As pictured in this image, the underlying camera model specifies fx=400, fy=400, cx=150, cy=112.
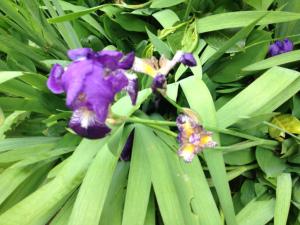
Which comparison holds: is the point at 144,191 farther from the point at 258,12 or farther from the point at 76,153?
the point at 258,12

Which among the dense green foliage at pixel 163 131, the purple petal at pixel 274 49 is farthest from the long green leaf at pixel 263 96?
the purple petal at pixel 274 49

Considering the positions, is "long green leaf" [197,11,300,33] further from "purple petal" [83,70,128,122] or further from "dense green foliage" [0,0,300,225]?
"purple petal" [83,70,128,122]

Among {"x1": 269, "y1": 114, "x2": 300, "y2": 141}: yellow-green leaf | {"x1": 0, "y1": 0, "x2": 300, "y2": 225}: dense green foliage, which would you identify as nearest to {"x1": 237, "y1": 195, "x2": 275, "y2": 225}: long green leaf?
{"x1": 0, "y1": 0, "x2": 300, "y2": 225}: dense green foliage

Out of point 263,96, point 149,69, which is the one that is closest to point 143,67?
point 149,69

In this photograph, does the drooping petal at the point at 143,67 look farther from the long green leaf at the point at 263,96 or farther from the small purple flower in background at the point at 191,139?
the long green leaf at the point at 263,96

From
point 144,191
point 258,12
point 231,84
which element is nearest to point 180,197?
point 144,191
